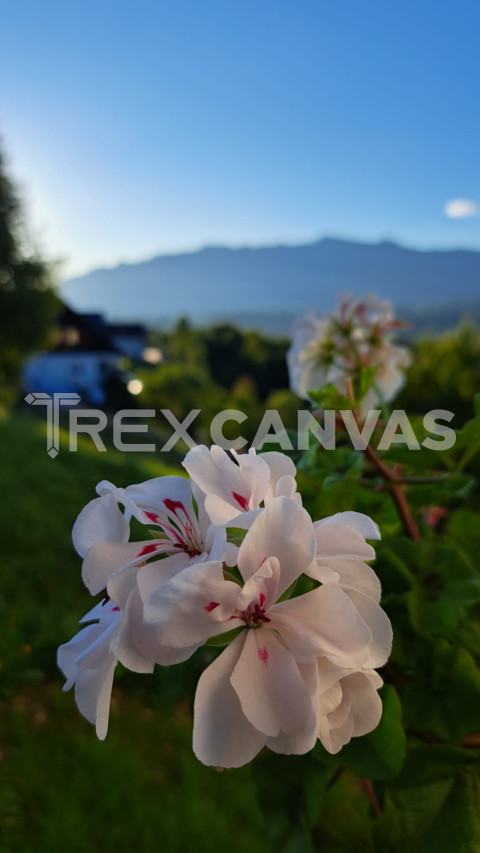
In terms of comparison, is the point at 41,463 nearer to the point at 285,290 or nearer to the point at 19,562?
the point at 19,562

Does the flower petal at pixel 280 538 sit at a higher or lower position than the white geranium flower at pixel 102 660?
higher

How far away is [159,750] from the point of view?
1308 mm

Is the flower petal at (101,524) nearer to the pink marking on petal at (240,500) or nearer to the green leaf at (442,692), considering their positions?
the pink marking on petal at (240,500)

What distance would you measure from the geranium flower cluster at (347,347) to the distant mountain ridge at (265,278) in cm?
4170

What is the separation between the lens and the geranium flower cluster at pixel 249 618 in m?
0.26

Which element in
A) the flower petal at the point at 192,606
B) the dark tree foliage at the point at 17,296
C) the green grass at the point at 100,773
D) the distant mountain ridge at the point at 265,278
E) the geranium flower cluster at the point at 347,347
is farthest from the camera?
the distant mountain ridge at the point at 265,278

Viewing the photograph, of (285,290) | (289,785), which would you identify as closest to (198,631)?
(289,785)

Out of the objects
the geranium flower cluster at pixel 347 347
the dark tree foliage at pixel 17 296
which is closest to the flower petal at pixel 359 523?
the geranium flower cluster at pixel 347 347

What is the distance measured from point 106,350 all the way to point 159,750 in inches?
676

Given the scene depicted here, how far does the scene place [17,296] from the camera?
934 centimetres

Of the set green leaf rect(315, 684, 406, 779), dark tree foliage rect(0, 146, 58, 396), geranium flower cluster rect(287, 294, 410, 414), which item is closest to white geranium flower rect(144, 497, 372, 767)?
green leaf rect(315, 684, 406, 779)

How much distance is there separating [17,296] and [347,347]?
934 centimetres

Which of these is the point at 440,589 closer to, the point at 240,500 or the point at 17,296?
the point at 240,500

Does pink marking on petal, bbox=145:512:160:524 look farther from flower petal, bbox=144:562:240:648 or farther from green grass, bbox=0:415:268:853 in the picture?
green grass, bbox=0:415:268:853
